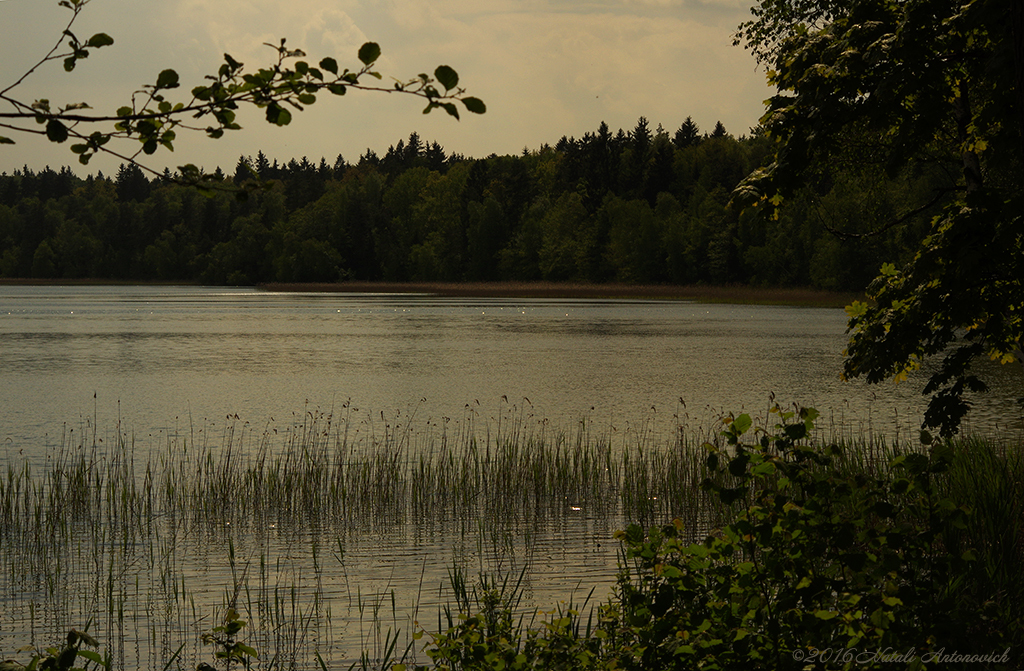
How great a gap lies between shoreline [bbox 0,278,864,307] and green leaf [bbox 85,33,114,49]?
A: 74729 mm

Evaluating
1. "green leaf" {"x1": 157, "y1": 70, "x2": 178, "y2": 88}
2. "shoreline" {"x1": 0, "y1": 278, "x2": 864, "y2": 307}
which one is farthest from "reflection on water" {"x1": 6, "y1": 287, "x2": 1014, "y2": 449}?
"shoreline" {"x1": 0, "y1": 278, "x2": 864, "y2": 307}

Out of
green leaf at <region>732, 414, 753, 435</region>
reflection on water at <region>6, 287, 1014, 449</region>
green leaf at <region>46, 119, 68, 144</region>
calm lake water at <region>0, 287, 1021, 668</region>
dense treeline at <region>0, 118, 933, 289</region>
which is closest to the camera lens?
green leaf at <region>46, 119, 68, 144</region>

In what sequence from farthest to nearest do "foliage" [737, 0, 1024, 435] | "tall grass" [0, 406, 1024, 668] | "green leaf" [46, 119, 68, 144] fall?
"tall grass" [0, 406, 1024, 668] < "foliage" [737, 0, 1024, 435] < "green leaf" [46, 119, 68, 144]

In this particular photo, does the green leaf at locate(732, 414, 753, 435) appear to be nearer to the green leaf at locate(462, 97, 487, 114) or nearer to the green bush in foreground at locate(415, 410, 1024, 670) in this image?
the green bush in foreground at locate(415, 410, 1024, 670)

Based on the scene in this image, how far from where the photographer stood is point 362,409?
24922 mm

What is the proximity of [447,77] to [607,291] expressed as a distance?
376ft

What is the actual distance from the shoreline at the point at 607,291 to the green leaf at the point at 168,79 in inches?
2937

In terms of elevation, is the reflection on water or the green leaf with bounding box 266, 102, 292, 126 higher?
the green leaf with bounding box 266, 102, 292, 126

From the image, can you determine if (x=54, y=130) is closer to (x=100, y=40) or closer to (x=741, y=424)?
(x=100, y=40)

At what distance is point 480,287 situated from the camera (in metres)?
134

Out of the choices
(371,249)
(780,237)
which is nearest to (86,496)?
(780,237)

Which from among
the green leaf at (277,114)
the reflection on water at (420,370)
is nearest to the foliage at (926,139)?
the green leaf at (277,114)

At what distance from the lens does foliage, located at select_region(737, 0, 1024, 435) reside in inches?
289

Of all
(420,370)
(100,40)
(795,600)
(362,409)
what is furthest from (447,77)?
(420,370)
